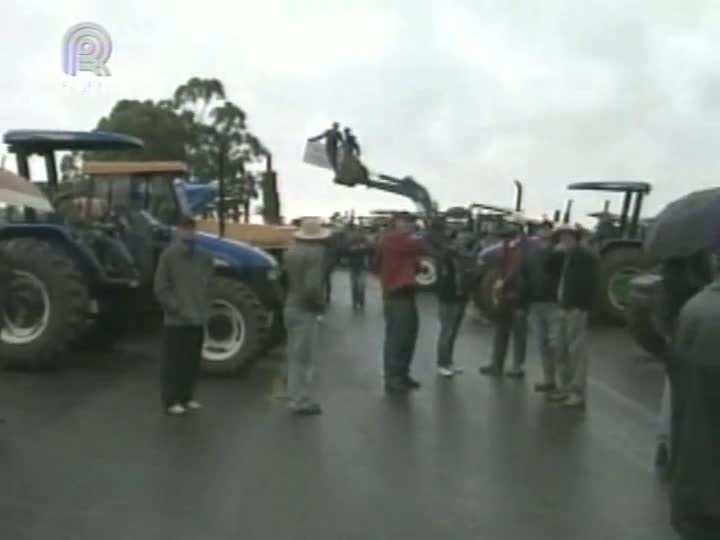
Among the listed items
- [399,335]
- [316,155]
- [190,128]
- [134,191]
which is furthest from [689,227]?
[190,128]

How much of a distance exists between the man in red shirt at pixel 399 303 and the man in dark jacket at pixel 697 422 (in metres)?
9.54

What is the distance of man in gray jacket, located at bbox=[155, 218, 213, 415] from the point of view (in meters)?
10.7

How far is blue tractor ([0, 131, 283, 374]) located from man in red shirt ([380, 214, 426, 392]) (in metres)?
1.34

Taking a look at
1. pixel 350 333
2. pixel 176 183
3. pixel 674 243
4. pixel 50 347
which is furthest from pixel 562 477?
pixel 350 333

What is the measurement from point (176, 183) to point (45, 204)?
490cm

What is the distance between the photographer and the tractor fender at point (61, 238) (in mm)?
13805

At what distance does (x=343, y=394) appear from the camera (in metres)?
12.1

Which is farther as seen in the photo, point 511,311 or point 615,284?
point 615,284

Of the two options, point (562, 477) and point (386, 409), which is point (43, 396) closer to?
point (386, 409)

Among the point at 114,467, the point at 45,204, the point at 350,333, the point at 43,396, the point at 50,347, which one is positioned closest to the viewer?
the point at 114,467

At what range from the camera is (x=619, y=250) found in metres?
22.2

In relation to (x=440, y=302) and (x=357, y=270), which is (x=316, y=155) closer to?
(x=357, y=270)

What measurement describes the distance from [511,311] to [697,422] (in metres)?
11.1

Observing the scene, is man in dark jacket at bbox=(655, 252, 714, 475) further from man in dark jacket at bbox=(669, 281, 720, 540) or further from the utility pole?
the utility pole
